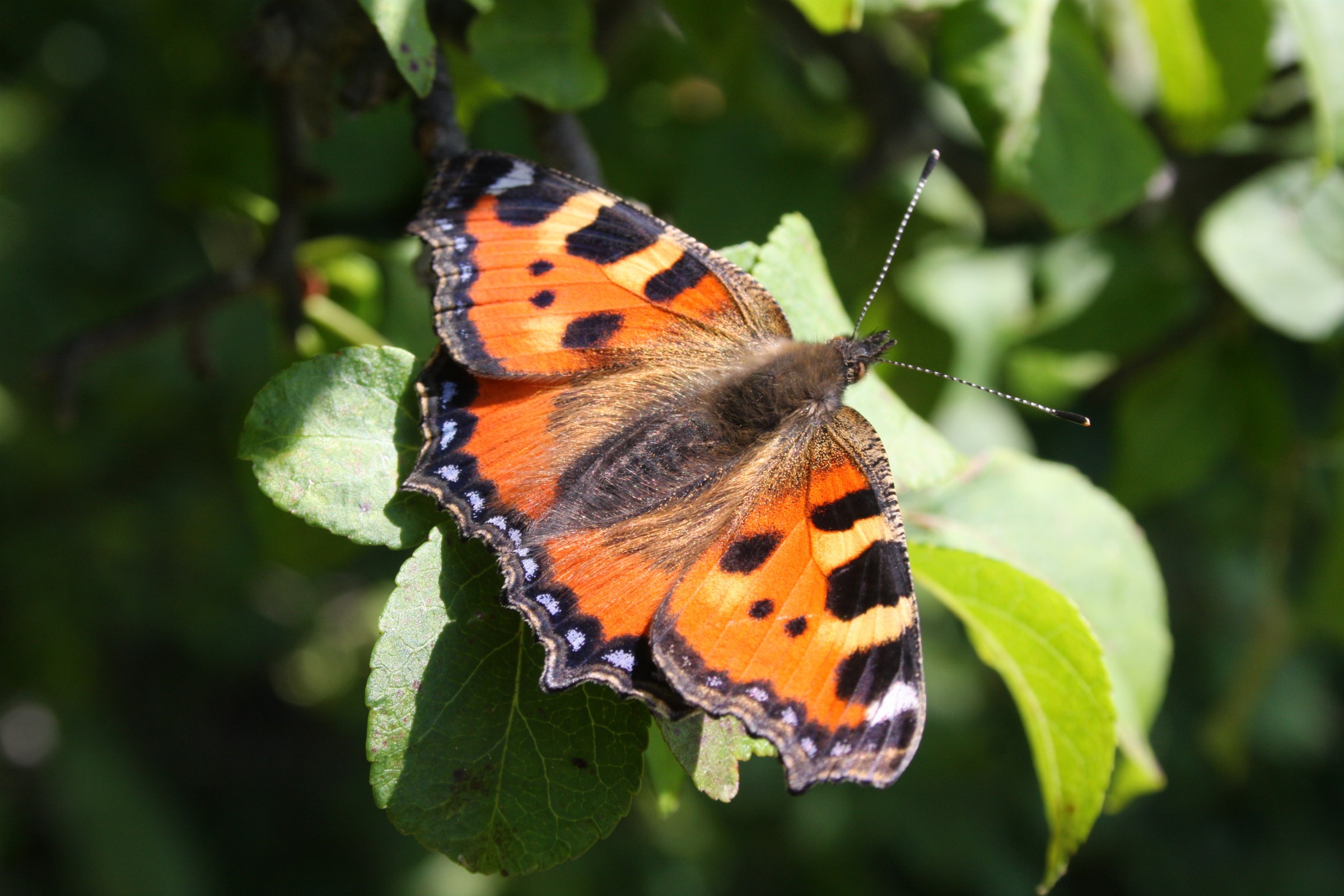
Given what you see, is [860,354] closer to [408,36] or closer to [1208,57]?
[408,36]

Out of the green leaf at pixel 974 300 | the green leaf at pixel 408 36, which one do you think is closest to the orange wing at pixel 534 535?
the green leaf at pixel 408 36

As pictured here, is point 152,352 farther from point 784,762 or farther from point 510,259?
point 784,762

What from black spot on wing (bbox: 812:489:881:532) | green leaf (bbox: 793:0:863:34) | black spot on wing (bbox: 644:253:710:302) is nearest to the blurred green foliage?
green leaf (bbox: 793:0:863:34)

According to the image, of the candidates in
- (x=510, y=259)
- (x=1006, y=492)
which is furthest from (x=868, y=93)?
(x=510, y=259)

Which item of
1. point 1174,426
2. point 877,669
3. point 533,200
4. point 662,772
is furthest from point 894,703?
point 1174,426

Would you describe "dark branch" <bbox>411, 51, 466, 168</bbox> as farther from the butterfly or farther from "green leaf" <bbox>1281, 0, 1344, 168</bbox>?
"green leaf" <bbox>1281, 0, 1344, 168</bbox>
